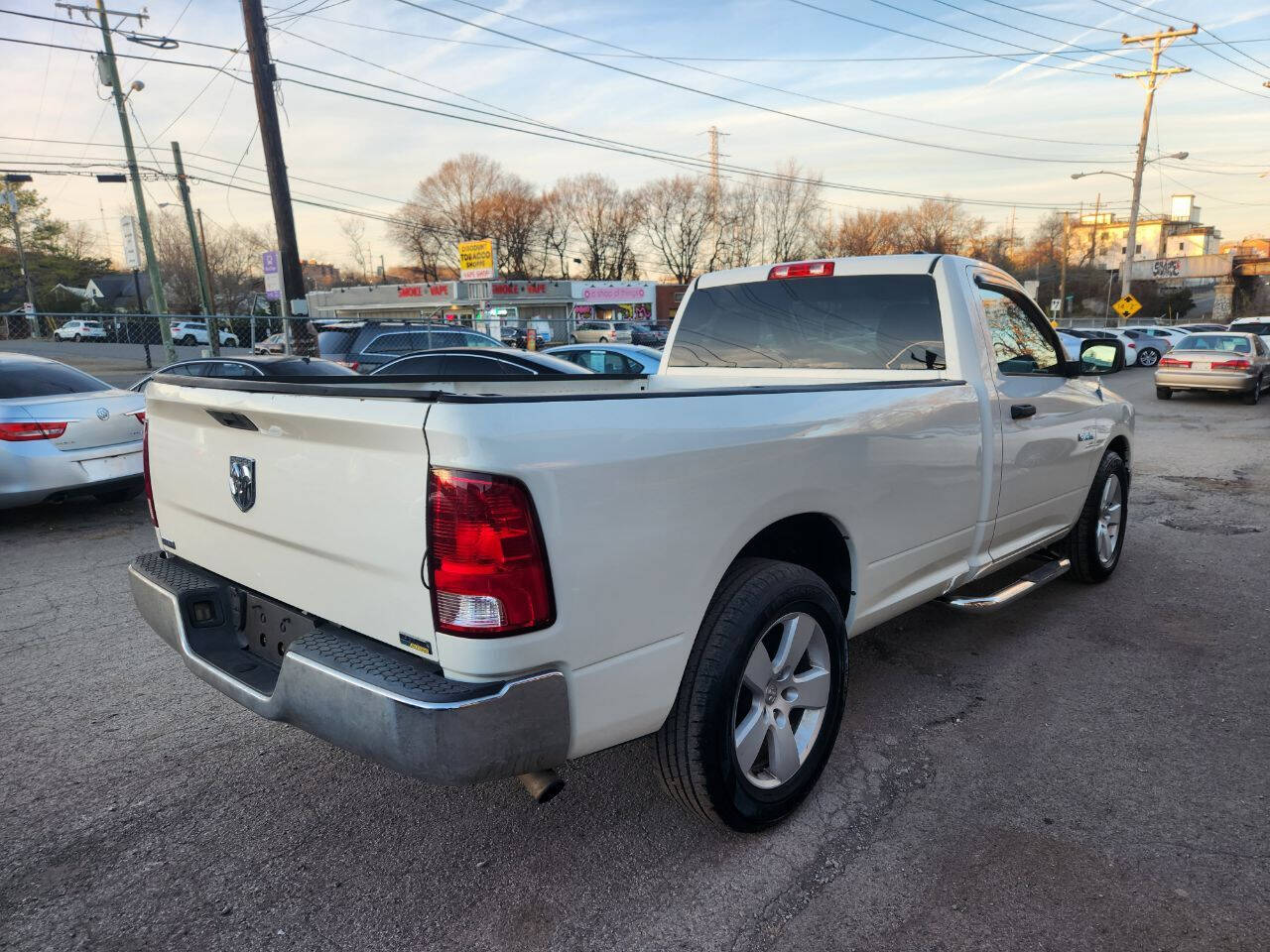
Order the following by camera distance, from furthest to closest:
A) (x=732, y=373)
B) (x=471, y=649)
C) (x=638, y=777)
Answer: (x=732, y=373), (x=638, y=777), (x=471, y=649)

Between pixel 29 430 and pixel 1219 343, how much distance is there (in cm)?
2100

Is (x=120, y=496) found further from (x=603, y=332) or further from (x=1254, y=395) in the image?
(x=603, y=332)

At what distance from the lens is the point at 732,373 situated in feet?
13.3

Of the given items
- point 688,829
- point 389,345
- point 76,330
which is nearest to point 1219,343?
point 389,345

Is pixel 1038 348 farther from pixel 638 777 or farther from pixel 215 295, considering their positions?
pixel 215 295

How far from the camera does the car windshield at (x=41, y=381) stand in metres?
6.33

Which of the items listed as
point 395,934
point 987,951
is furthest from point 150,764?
point 987,951

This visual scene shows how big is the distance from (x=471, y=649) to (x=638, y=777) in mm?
1372

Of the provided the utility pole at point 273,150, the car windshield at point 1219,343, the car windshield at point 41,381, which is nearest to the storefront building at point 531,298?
the utility pole at point 273,150

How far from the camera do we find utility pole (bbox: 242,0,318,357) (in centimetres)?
1374

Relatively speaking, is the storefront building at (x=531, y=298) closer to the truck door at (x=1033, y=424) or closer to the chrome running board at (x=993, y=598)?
the truck door at (x=1033, y=424)

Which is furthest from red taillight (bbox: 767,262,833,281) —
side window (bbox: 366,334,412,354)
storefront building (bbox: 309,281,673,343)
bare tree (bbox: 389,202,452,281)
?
bare tree (bbox: 389,202,452,281)

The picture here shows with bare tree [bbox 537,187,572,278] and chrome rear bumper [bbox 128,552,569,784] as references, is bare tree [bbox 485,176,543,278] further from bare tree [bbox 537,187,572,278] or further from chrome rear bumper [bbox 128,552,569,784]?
chrome rear bumper [bbox 128,552,569,784]

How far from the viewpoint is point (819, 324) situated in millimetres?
3877
